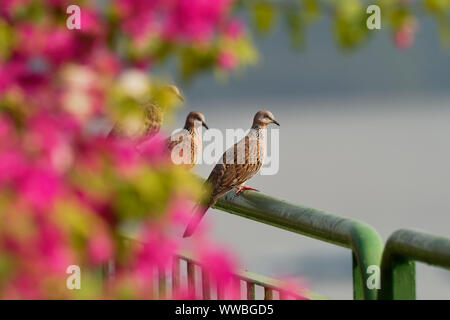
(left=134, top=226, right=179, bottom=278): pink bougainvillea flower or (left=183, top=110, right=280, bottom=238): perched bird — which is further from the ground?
(left=183, top=110, right=280, bottom=238): perched bird

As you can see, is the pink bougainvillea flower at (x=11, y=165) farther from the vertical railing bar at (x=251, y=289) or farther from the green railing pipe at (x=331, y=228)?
the vertical railing bar at (x=251, y=289)

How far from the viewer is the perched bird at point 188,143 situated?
15.2 ft

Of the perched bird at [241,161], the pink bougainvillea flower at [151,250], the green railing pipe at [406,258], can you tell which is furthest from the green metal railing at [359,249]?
the perched bird at [241,161]

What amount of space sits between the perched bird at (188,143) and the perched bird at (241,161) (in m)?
0.13

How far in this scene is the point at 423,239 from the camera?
6.17 ft

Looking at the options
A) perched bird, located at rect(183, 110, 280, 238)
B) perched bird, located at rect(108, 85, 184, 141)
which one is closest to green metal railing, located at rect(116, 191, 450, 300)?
perched bird, located at rect(108, 85, 184, 141)

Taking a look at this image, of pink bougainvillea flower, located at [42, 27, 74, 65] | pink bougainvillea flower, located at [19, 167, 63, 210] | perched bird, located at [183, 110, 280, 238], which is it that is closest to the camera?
pink bougainvillea flower, located at [19, 167, 63, 210]

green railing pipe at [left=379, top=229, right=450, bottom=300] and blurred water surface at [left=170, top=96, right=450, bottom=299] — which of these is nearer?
green railing pipe at [left=379, top=229, right=450, bottom=300]

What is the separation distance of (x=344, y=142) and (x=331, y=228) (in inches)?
360

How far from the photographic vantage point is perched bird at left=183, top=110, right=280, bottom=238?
4207 millimetres

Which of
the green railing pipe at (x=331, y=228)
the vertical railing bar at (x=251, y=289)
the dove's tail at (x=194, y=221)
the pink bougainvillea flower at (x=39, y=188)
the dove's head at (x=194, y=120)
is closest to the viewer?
the pink bougainvillea flower at (x=39, y=188)

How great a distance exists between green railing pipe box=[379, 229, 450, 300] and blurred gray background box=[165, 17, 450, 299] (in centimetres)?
404

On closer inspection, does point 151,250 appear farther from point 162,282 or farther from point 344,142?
point 344,142

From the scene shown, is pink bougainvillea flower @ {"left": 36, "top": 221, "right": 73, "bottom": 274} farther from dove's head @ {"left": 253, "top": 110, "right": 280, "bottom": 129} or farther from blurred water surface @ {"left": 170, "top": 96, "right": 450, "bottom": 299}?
blurred water surface @ {"left": 170, "top": 96, "right": 450, "bottom": 299}
